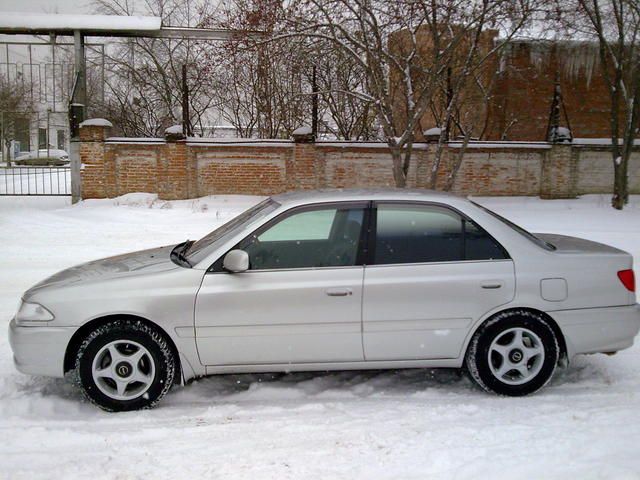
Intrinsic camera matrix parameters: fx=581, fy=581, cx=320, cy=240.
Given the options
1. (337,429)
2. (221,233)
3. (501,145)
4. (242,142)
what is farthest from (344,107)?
(337,429)

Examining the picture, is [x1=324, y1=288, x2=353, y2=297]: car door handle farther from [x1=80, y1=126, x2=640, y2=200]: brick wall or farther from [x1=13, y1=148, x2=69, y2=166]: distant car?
[x1=13, y1=148, x2=69, y2=166]: distant car

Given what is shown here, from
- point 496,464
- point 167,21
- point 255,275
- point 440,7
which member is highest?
point 167,21

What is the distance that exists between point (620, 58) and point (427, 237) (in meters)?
13.7

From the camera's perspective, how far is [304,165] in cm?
1600

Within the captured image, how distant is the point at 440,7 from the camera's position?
1198cm

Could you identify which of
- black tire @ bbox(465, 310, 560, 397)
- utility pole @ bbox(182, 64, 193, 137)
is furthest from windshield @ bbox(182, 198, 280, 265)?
utility pole @ bbox(182, 64, 193, 137)

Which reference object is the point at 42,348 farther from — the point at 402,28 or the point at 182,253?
the point at 402,28

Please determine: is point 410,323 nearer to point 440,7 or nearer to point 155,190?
point 440,7

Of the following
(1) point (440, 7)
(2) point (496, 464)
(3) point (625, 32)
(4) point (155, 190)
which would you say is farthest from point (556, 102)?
(2) point (496, 464)

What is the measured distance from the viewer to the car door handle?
4.07 metres

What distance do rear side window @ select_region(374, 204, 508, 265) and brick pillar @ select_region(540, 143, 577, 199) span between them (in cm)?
1388

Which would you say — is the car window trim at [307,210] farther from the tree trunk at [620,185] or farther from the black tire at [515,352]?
the tree trunk at [620,185]

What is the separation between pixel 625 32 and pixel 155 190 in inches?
522

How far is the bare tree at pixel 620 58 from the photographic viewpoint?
1488cm
